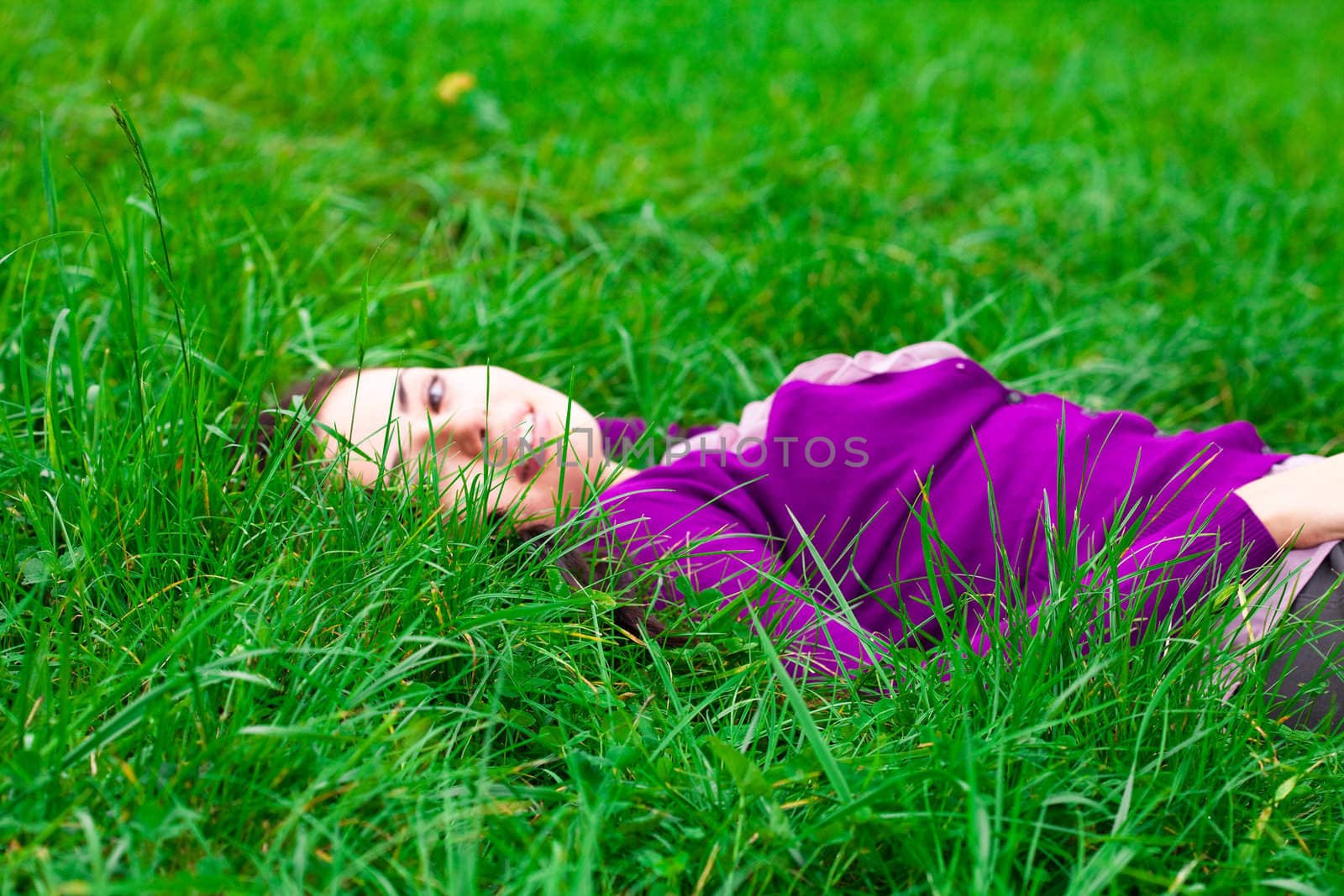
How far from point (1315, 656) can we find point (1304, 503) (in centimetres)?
27

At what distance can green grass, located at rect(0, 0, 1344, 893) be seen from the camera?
1270mm

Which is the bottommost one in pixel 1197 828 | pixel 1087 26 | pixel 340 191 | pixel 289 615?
pixel 1197 828

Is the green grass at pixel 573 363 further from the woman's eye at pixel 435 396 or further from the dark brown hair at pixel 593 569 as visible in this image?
the woman's eye at pixel 435 396

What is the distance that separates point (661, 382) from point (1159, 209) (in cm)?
216

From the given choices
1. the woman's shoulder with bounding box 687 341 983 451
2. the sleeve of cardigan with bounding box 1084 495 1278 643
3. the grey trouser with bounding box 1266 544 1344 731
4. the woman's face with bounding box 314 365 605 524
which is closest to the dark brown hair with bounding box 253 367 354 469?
the woman's face with bounding box 314 365 605 524

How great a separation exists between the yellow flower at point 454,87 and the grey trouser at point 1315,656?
319 centimetres

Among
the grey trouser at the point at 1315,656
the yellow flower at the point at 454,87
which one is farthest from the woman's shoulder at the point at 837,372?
the yellow flower at the point at 454,87

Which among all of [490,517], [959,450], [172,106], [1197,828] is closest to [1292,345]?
[959,450]

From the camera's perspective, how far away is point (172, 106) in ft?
11.0

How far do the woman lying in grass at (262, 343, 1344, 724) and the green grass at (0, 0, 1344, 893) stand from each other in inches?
4.9

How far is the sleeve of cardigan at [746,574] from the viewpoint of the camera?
161 centimetres

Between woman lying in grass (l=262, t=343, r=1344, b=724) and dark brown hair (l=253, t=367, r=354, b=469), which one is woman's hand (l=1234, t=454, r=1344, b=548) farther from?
dark brown hair (l=253, t=367, r=354, b=469)

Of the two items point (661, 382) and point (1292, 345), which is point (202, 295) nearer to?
point (661, 382)

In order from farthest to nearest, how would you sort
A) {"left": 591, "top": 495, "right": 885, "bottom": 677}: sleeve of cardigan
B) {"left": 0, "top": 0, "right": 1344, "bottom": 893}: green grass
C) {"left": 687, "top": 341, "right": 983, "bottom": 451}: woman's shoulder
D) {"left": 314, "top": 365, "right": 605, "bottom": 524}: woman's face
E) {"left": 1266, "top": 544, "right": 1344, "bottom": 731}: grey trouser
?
1. {"left": 687, "top": 341, "right": 983, "bottom": 451}: woman's shoulder
2. {"left": 314, "top": 365, "right": 605, "bottom": 524}: woman's face
3. {"left": 591, "top": 495, "right": 885, "bottom": 677}: sleeve of cardigan
4. {"left": 1266, "top": 544, "right": 1344, "bottom": 731}: grey trouser
5. {"left": 0, "top": 0, "right": 1344, "bottom": 893}: green grass
